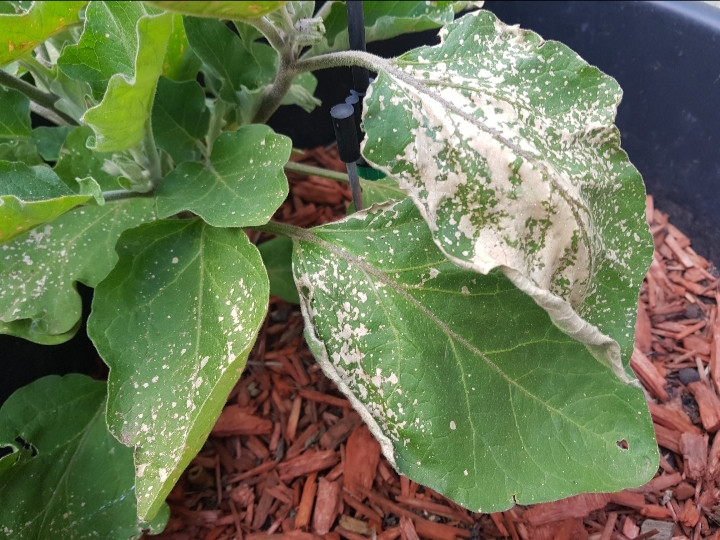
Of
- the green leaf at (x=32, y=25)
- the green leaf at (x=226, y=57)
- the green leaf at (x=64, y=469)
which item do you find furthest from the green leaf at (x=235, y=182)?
the green leaf at (x=64, y=469)

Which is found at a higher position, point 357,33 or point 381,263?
point 357,33

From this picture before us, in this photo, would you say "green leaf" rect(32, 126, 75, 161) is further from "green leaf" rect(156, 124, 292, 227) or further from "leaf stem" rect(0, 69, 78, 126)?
"green leaf" rect(156, 124, 292, 227)

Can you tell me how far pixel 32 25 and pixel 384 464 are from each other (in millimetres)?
748

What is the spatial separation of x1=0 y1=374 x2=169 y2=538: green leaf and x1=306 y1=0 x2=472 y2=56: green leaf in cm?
65

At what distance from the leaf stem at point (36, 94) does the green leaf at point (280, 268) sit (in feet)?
1.26

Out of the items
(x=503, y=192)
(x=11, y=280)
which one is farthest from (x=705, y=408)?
(x=11, y=280)

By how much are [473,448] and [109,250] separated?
0.56 meters

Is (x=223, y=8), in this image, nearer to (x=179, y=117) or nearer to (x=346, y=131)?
(x=346, y=131)

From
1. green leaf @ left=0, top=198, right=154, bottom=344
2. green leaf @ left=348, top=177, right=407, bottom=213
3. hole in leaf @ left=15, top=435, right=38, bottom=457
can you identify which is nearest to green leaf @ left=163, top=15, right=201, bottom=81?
green leaf @ left=0, top=198, right=154, bottom=344

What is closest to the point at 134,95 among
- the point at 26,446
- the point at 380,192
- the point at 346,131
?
the point at 346,131

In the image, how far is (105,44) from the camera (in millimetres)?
711

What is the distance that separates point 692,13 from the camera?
97 cm

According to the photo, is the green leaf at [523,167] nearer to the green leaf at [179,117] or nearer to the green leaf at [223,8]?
the green leaf at [223,8]

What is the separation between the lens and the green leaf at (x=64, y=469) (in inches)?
32.0
